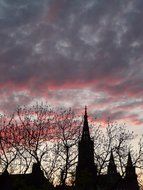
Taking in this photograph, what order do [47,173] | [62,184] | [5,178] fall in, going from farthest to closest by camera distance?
[5,178] → [47,173] → [62,184]

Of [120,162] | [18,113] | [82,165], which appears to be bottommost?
[120,162]

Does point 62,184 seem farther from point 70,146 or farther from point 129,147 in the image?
point 129,147

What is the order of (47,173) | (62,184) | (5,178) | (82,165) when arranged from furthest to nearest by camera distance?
1. (82,165)
2. (5,178)
3. (47,173)
4. (62,184)

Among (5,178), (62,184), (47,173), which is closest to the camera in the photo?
(62,184)

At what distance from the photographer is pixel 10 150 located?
152 feet

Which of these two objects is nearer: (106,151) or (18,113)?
(18,113)

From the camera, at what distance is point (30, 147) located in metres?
46.2

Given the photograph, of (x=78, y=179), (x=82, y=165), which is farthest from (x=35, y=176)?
(x=82, y=165)

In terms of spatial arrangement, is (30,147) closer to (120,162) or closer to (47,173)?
(47,173)

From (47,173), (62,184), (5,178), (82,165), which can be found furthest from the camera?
(82,165)

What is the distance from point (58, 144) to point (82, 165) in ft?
194

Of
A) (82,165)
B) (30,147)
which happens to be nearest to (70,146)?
(30,147)

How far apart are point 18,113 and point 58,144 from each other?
6210mm

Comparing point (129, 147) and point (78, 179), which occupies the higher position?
point (129, 147)
